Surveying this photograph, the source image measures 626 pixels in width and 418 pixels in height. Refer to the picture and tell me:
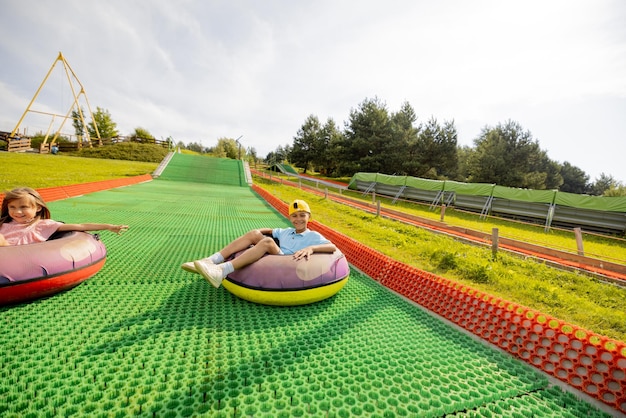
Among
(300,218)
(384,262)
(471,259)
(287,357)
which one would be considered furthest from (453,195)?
(287,357)

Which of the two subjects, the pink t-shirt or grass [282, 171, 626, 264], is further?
grass [282, 171, 626, 264]

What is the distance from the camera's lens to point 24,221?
3.01m

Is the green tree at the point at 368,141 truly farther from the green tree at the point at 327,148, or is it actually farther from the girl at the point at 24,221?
the girl at the point at 24,221

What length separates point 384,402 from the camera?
5.91 ft

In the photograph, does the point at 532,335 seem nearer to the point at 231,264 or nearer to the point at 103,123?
the point at 231,264

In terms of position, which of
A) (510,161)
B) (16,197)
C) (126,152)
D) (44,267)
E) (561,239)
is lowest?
(561,239)

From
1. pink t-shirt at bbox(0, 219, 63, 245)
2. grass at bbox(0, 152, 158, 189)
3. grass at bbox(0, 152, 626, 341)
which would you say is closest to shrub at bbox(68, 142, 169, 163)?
grass at bbox(0, 152, 158, 189)

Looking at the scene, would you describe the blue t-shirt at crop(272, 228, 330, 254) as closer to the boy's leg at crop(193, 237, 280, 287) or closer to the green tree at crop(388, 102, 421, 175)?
the boy's leg at crop(193, 237, 280, 287)

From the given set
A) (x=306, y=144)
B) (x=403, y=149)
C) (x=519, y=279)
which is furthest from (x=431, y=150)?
(x=519, y=279)

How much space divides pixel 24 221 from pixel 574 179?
74061mm

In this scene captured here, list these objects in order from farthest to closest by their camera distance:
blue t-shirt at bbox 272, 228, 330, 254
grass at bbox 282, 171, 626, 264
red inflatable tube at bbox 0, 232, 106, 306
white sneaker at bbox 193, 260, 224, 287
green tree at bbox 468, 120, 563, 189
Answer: green tree at bbox 468, 120, 563, 189
grass at bbox 282, 171, 626, 264
blue t-shirt at bbox 272, 228, 330, 254
white sneaker at bbox 193, 260, 224, 287
red inflatable tube at bbox 0, 232, 106, 306

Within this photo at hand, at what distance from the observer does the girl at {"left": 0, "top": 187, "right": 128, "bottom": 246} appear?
289 centimetres

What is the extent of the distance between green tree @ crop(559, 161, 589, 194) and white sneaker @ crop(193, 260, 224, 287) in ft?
231

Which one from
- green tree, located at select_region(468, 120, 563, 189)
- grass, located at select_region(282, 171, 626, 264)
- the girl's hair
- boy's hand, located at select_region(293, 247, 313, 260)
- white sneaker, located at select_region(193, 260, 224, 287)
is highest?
green tree, located at select_region(468, 120, 563, 189)
